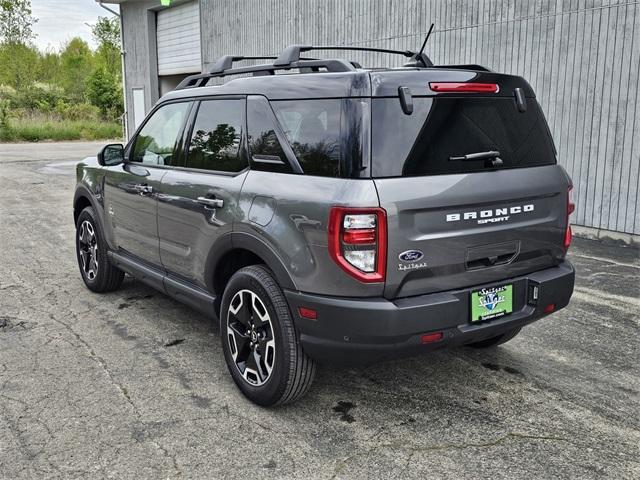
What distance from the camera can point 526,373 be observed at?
13.4 ft

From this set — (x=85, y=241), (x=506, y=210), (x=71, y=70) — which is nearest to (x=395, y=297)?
(x=506, y=210)

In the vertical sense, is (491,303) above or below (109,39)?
below

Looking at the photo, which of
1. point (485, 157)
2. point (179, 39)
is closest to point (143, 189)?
point (485, 157)

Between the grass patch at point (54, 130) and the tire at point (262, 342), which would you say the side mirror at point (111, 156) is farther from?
the grass patch at point (54, 130)

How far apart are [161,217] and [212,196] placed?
2.51 feet

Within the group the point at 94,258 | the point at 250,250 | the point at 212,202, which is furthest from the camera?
the point at 94,258

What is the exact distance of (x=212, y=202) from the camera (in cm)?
382

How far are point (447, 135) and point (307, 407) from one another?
66.9 inches

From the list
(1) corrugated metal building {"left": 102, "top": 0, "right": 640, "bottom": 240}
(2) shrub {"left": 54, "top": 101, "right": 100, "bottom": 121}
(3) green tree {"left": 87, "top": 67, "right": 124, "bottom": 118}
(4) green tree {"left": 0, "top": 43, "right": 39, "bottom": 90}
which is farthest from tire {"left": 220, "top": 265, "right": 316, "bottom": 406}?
(4) green tree {"left": 0, "top": 43, "right": 39, "bottom": 90}

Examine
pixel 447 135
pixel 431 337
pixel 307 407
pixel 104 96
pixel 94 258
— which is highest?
pixel 104 96

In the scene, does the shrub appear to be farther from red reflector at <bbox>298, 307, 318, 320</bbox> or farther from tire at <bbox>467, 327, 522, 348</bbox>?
red reflector at <bbox>298, 307, 318, 320</bbox>

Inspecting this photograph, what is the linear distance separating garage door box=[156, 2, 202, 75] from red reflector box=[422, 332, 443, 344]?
16459 millimetres

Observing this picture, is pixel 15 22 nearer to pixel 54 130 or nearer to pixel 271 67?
pixel 54 130

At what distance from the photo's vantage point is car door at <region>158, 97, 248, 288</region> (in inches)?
149
